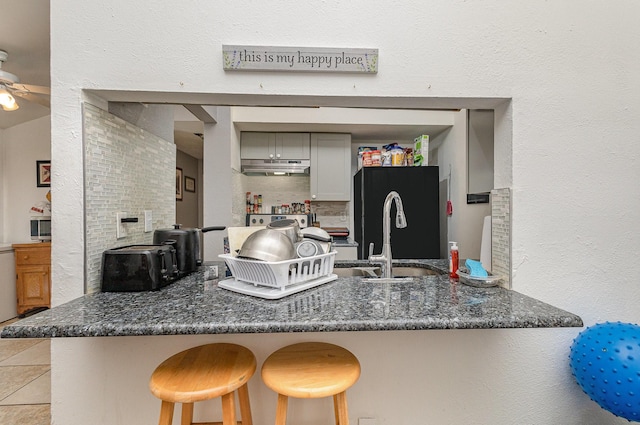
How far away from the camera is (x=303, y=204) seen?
3801mm

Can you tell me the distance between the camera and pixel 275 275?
1.03 meters

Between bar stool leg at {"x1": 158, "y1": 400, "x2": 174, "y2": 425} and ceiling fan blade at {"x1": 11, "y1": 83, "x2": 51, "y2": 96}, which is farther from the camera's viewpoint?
ceiling fan blade at {"x1": 11, "y1": 83, "x2": 51, "y2": 96}

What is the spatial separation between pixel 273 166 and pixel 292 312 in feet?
8.82

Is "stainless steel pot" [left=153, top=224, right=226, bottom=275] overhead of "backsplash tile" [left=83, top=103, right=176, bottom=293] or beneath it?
beneath

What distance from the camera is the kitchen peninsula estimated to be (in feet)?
2.61

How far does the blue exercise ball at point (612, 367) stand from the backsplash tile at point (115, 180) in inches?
74.3

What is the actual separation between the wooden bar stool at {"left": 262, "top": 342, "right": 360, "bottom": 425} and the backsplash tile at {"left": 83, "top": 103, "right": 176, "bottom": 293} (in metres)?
0.80

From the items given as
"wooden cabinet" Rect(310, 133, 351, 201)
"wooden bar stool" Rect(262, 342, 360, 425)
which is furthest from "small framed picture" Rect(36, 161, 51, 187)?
"wooden bar stool" Rect(262, 342, 360, 425)

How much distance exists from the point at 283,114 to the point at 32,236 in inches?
136

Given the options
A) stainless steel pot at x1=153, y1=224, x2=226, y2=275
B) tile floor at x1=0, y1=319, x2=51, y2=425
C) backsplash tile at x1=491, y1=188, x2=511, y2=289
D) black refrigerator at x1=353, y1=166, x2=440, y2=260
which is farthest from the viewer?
black refrigerator at x1=353, y1=166, x2=440, y2=260

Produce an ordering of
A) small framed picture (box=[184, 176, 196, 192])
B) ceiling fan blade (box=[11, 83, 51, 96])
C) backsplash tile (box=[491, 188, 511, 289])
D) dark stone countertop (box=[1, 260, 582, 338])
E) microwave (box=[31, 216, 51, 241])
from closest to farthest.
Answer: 1. dark stone countertop (box=[1, 260, 582, 338])
2. backsplash tile (box=[491, 188, 511, 289])
3. ceiling fan blade (box=[11, 83, 51, 96])
4. microwave (box=[31, 216, 51, 241])
5. small framed picture (box=[184, 176, 196, 192])

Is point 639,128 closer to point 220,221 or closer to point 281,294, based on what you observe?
point 281,294

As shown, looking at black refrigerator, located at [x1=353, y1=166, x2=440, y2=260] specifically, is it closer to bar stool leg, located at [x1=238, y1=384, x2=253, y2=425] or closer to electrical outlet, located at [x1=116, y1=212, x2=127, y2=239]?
bar stool leg, located at [x1=238, y1=384, x2=253, y2=425]

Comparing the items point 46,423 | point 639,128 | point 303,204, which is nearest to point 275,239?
point 639,128
